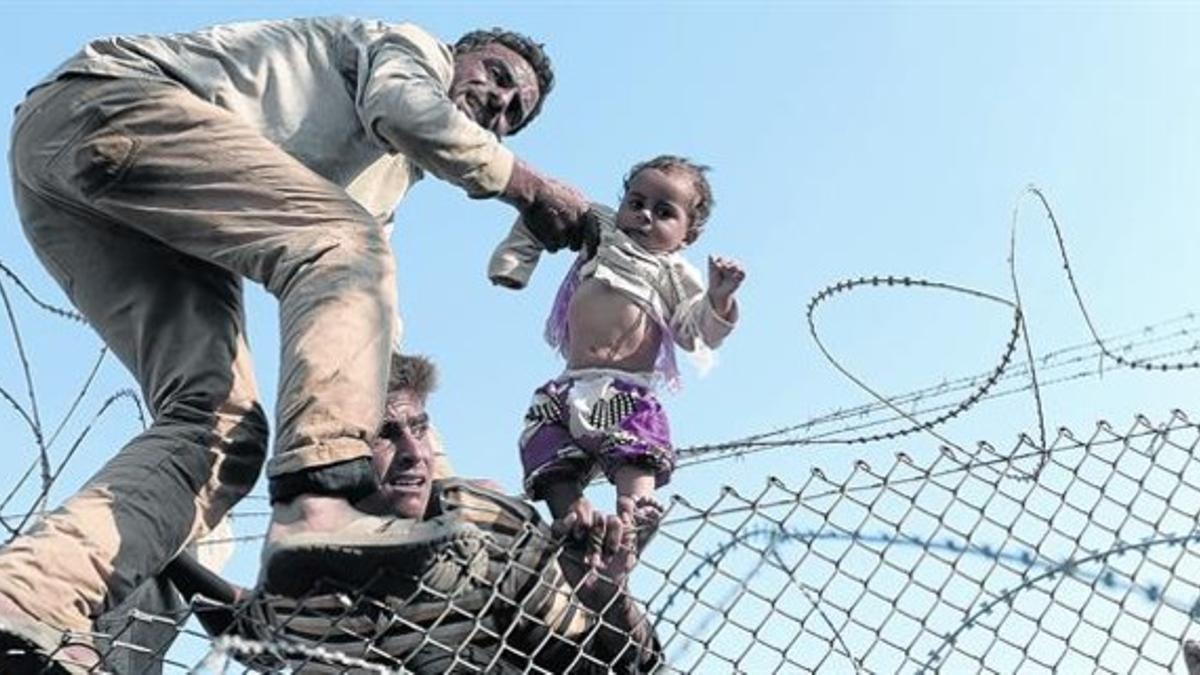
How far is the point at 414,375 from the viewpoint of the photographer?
5.04 m

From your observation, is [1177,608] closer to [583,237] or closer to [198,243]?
[583,237]

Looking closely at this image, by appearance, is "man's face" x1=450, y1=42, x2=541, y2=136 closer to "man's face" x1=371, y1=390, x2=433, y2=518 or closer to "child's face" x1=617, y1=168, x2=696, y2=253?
"man's face" x1=371, y1=390, x2=433, y2=518

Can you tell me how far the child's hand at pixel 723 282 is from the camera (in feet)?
17.3

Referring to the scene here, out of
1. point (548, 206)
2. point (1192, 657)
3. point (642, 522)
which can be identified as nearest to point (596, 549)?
point (642, 522)

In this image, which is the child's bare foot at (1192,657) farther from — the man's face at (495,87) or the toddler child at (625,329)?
the man's face at (495,87)

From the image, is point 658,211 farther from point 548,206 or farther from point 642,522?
point 642,522

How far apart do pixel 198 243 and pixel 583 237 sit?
892 mm

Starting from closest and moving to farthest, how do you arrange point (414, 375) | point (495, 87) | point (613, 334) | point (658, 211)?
1. point (495, 87)
2. point (414, 375)
3. point (613, 334)
4. point (658, 211)

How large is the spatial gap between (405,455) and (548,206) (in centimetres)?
83

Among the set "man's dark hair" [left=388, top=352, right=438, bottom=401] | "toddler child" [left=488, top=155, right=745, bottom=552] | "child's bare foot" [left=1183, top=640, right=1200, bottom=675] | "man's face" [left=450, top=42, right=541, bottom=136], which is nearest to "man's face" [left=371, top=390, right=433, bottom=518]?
"man's dark hair" [left=388, top=352, right=438, bottom=401]

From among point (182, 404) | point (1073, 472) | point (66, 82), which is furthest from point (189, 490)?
point (1073, 472)

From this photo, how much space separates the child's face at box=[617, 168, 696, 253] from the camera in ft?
18.7

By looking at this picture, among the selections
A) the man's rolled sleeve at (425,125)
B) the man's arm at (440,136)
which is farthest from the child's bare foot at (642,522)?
the man's rolled sleeve at (425,125)

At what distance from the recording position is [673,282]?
18.4 ft
